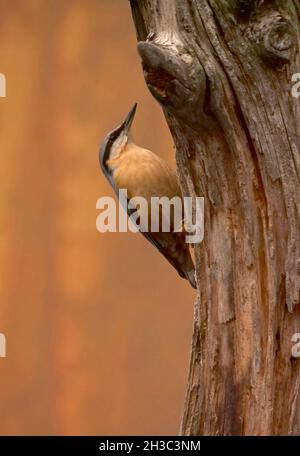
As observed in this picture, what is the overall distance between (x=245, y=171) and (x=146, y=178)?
726 mm

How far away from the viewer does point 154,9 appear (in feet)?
6.18

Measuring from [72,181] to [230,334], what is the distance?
1632 millimetres

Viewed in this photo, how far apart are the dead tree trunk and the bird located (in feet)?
1.94

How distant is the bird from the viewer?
8.18 ft

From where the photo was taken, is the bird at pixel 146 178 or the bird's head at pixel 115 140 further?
the bird's head at pixel 115 140

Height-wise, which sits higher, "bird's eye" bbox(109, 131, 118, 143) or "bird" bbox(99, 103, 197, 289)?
"bird's eye" bbox(109, 131, 118, 143)

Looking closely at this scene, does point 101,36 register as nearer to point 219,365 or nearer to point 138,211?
point 138,211

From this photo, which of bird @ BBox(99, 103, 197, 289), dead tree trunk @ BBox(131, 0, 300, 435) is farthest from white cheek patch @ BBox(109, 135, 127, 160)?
dead tree trunk @ BBox(131, 0, 300, 435)

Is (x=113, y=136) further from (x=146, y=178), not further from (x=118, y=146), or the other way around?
(x=146, y=178)

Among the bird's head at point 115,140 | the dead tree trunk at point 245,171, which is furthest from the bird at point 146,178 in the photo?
the dead tree trunk at point 245,171

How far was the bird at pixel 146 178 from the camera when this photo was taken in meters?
2.49

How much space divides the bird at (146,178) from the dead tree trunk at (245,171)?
59 centimetres

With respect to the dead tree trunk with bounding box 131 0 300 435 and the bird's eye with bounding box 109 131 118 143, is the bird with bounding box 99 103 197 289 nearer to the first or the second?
the bird's eye with bounding box 109 131 118 143

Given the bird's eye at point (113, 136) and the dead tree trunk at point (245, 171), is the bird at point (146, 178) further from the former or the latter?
the dead tree trunk at point (245, 171)
